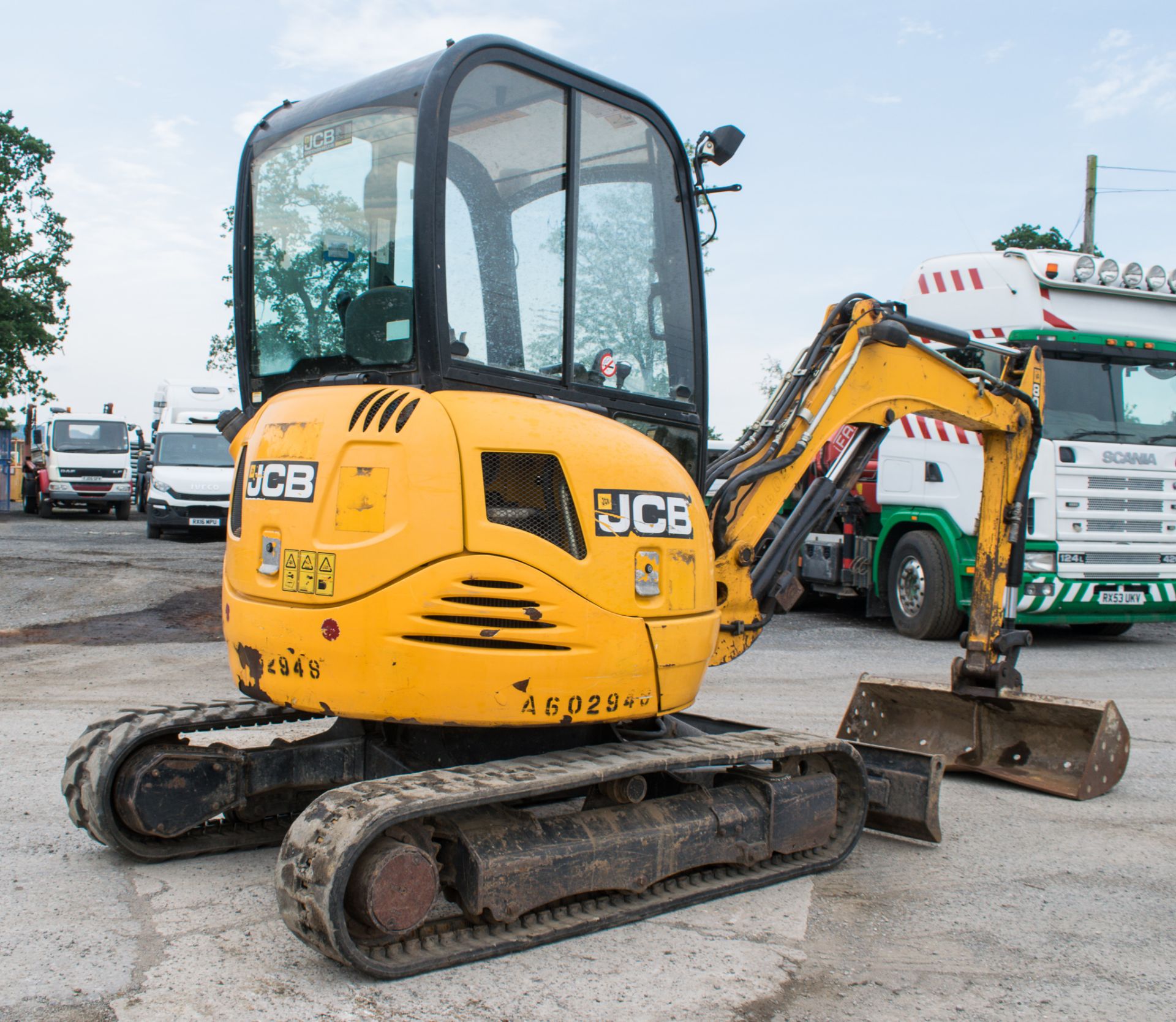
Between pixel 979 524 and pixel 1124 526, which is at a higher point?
pixel 979 524

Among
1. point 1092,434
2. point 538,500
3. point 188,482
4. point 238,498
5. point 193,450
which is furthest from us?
point 193,450

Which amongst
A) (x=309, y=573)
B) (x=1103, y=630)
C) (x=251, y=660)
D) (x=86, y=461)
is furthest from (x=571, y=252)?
(x=86, y=461)

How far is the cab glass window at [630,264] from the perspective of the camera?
4.31 metres

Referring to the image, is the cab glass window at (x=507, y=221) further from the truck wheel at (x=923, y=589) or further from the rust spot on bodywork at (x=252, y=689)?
the truck wheel at (x=923, y=589)

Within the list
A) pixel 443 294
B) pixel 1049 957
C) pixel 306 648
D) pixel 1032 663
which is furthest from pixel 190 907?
pixel 1032 663

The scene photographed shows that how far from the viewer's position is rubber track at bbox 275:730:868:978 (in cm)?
332

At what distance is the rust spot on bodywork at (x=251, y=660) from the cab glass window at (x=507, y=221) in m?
1.21

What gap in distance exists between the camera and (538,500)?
152 inches

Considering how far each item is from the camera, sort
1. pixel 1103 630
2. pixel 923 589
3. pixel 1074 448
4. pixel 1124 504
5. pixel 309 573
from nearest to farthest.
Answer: pixel 309 573
pixel 1074 448
pixel 1124 504
pixel 923 589
pixel 1103 630

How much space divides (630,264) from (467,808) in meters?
2.09

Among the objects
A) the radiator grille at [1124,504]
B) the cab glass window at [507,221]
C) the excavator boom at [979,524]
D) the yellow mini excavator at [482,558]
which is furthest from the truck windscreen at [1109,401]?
the cab glass window at [507,221]

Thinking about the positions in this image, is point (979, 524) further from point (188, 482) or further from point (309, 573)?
point (188, 482)

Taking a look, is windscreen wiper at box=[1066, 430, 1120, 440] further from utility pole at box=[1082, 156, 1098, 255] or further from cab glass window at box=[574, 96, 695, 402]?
utility pole at box=[1082, 156, 1098, 255]

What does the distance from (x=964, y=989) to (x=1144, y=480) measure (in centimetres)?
857
